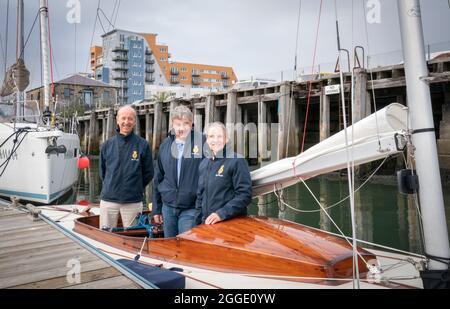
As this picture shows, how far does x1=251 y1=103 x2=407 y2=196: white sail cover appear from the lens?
9.33 ft

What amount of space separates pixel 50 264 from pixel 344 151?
8.24 feet

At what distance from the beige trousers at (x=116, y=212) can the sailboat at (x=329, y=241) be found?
51cm

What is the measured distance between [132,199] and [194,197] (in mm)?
898

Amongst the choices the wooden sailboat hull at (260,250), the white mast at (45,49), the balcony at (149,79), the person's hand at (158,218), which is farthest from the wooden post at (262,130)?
the balcony at (149,79)

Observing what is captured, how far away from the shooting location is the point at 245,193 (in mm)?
3314

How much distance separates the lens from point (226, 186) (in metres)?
3.32

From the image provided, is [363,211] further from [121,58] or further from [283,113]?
[121,58]

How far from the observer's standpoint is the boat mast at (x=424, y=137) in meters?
2.48

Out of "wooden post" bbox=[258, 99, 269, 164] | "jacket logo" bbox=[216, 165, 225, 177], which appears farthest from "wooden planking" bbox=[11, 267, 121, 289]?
"wooden post" bbox=[258, 99, 269, 164]

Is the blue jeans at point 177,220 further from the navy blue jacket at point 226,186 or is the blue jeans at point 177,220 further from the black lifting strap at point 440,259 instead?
the black lifting strap at point 440,259

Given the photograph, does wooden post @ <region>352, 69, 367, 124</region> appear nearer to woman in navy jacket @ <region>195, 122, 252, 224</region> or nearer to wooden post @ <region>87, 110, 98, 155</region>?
woman in navy jacket @ <region>195, 122, 252, 224</region>

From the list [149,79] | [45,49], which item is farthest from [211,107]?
[149,79]

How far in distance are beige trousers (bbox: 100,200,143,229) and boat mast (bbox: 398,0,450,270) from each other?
291 centimetres
